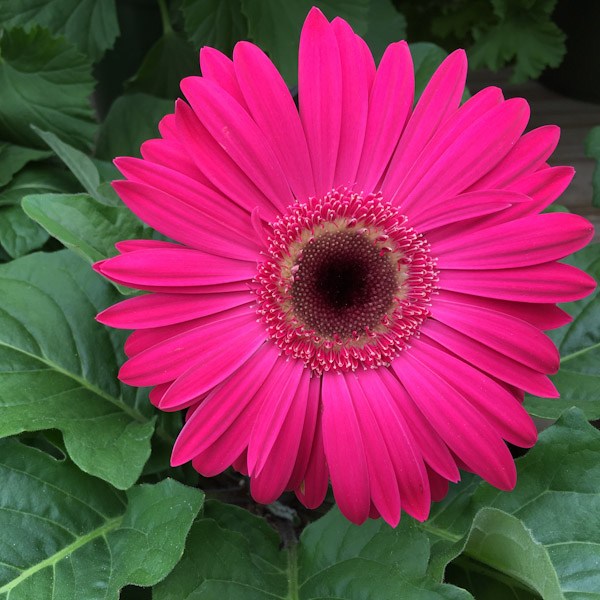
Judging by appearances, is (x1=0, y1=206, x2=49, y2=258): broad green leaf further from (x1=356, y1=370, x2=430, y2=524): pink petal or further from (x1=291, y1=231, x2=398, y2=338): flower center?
(x1=356, y1=370, x2=430, y2=524): pink petal


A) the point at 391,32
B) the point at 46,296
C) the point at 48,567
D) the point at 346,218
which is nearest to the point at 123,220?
the point at 46,296

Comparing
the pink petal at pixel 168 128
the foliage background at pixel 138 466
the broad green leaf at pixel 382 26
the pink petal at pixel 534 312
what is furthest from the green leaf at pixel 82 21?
the pink petal at pixel 534 312

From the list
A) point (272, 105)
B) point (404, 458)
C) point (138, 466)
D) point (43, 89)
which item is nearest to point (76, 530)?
point (138, 466)

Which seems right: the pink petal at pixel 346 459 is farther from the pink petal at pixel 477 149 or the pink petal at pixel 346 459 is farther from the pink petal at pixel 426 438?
the pink petal at pixel 477 149

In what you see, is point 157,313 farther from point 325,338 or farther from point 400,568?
point 400,568

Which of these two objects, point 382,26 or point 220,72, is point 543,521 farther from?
point 382,26

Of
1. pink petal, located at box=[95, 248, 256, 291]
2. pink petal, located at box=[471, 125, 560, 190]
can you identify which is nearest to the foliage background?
pink petal, located at box=[95, 248, 256, 291]
